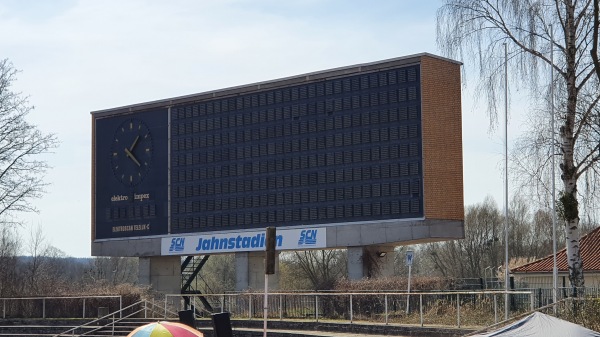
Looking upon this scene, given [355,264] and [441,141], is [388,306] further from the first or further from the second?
[441,141]

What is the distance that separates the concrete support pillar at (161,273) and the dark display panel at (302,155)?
11.1 feet

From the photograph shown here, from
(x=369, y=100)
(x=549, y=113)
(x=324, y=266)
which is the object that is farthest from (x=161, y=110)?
(x=324, y=266)

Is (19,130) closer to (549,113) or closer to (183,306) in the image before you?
(183,306)

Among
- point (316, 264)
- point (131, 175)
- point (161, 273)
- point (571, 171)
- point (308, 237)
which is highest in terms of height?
point (131, 175)

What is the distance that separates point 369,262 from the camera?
132 ft

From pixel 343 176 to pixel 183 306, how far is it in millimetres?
10645

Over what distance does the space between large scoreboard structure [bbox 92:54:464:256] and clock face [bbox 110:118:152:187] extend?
60 mm

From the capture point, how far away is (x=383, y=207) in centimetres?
3844

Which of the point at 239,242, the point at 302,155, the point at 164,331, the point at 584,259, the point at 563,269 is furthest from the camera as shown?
the point at 239,242

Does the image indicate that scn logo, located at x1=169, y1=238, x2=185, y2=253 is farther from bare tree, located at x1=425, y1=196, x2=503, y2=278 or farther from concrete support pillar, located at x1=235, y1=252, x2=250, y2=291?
bare tree, located at x1=425, y1=196, x2=503, y2=278

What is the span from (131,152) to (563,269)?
2008cm

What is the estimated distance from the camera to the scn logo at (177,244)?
149 feet

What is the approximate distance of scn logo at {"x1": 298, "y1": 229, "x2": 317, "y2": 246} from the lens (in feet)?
133

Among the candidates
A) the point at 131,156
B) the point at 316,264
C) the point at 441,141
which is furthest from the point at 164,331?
the point at 316,264
